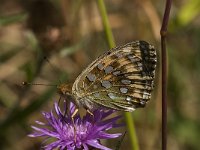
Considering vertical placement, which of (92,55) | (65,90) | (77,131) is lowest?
(77,131)

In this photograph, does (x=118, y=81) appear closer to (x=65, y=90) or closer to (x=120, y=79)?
(x=120, y=79)

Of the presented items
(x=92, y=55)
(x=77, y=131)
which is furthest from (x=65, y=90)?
(x=92, y=55)

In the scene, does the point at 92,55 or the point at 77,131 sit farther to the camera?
the point at 92,55

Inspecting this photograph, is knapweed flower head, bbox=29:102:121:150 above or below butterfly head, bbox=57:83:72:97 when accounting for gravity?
below

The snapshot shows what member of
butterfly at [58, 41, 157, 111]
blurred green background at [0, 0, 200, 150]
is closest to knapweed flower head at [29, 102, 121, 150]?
butterfly at [58, 41, 157, 111]

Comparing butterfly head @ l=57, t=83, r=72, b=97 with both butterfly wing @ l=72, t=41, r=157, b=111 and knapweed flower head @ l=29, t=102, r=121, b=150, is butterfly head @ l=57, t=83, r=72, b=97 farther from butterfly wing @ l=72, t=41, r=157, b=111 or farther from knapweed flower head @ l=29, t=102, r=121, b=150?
knapweed flower head @ l=29, t=102, r=121, b=150

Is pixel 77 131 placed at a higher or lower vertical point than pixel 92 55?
lower

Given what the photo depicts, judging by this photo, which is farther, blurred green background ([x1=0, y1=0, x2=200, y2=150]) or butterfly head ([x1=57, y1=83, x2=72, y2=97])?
blurred green background ([x1=0, y1=0, x2=200, y2=150])

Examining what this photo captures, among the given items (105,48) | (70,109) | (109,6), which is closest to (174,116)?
(105,48)
